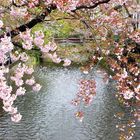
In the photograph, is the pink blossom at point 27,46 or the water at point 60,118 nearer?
the pink blossom at point 27,46

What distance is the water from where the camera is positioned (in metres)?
15.1

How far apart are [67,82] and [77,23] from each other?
15.1m

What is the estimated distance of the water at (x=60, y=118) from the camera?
15.1 metres

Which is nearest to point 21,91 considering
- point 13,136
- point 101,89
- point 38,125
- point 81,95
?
point 81,95

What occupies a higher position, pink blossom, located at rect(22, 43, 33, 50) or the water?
pink blossom, located at rect(22, 43, 33, 50)

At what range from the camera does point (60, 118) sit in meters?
17.4

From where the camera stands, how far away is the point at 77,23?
38.4ft

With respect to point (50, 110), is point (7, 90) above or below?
above

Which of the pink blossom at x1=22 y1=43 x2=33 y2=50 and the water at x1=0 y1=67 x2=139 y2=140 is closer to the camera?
the pink blossom at x1=22 y1=43 x2=33 y2=50

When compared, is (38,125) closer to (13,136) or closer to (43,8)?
(13,136)

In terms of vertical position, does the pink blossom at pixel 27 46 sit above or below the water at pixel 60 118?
above

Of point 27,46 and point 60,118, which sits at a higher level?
point 27,46

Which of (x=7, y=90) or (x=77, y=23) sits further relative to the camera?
(x=77, y=23)

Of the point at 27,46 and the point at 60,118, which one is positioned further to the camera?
the point at 60,118
